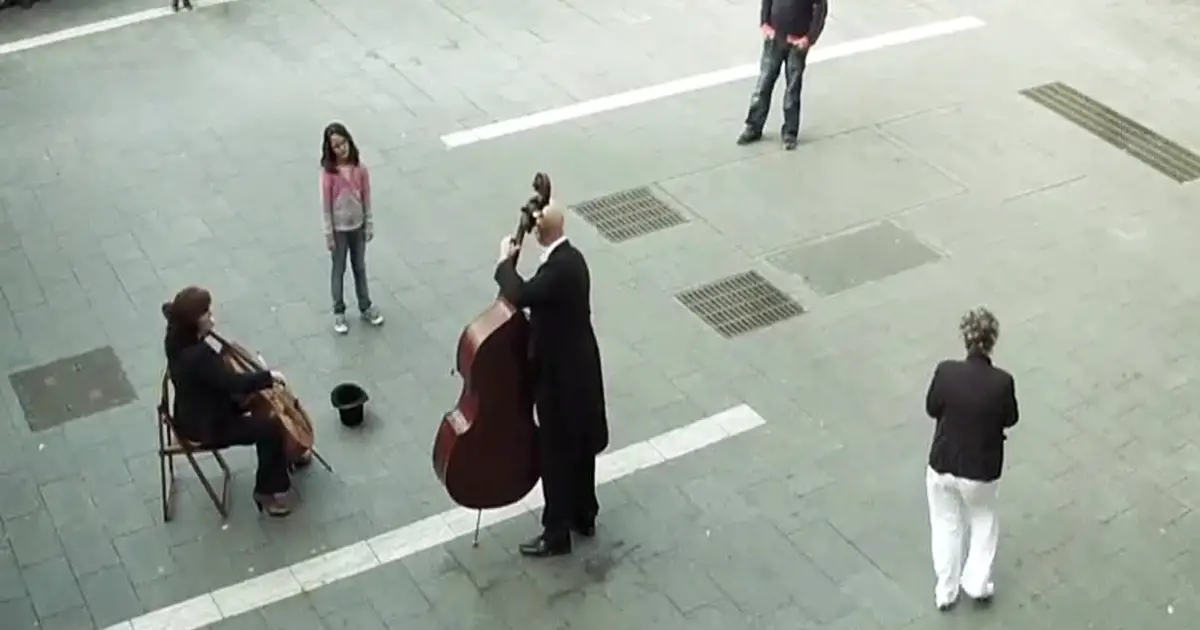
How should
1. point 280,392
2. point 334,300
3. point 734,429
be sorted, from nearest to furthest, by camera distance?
point 280,392, point 734,429, point 334,300

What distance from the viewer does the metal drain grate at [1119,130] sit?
1156 cm

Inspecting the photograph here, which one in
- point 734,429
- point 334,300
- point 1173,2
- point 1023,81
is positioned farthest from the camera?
point 1173,2

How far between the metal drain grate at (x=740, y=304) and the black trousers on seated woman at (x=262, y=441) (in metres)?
3.00

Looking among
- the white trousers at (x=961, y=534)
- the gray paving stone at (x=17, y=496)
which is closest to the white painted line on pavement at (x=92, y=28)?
the gray paving stone at (x=17, y=496)

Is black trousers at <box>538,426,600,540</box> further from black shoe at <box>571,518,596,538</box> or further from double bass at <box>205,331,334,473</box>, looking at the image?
double bass at <box>205,331,334,473</box>

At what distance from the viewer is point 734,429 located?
28.2 feet

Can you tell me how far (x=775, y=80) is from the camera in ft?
38.0

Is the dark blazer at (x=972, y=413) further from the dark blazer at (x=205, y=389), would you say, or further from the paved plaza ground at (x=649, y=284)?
the dark blazer at (x=205, y=389)

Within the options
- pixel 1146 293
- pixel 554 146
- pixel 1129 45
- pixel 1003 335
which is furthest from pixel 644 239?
pixel 1129 45

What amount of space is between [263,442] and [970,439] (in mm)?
3436

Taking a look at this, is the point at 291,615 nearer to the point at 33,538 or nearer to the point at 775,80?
the point at 33,538

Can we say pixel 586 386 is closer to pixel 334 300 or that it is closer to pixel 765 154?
pixel 334 300

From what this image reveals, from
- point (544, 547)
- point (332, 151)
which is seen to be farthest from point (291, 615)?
point (332, 151)

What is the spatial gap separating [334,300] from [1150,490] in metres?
4.83
